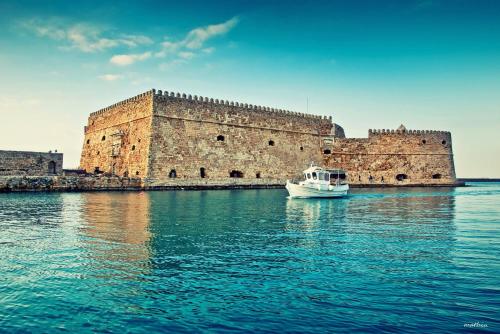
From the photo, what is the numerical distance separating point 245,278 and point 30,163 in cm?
2906

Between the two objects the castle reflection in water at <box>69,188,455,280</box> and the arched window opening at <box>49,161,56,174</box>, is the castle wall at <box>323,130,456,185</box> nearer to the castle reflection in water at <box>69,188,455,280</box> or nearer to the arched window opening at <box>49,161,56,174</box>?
the arched window opening at <box>49,161,56,174</box>

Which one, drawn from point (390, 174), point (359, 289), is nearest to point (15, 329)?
point (359, 289)

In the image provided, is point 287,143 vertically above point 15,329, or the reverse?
point 287,143

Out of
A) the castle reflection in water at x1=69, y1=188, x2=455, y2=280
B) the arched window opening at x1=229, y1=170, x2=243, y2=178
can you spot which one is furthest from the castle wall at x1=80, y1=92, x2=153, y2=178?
the castle reflection in water at x1=69, y1=188, x2=455, y2=280

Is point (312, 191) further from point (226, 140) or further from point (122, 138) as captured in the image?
point (122, 138)

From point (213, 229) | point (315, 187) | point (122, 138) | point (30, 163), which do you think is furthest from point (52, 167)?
point (213, 229)

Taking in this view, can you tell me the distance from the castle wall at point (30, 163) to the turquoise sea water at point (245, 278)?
20.7 metres

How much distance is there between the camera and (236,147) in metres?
34.3

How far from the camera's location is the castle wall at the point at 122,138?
3003 centimetres

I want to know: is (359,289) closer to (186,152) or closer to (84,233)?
A: (84,233)

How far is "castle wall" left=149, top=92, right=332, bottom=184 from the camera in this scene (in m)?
29.9

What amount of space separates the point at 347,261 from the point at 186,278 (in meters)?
2.98

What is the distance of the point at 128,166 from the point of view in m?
Answer: 31.6

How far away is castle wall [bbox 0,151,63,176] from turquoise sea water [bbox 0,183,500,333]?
20.7 m
